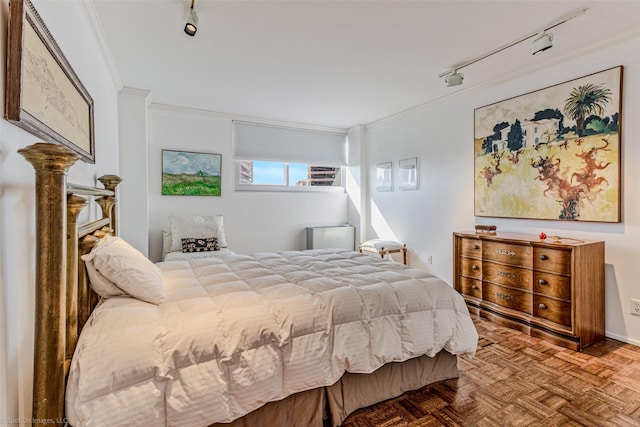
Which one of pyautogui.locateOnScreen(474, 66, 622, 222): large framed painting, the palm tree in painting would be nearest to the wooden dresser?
pyautogui.locateOnScreen(474, 66, 622, 222): large framed painting

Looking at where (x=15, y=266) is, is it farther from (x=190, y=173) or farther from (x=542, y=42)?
(x=190, y=173)

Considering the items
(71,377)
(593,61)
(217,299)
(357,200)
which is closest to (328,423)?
(217,299)

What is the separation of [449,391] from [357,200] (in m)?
3.91

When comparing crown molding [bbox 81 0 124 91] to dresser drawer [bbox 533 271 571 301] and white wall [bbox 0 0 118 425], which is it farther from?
dresser drawer [bbox 533 271 571 301]

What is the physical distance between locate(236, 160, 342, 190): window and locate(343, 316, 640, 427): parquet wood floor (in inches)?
149

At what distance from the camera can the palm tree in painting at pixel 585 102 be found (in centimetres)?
272

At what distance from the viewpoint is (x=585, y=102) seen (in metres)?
2.83

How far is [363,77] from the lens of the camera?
3410 mm

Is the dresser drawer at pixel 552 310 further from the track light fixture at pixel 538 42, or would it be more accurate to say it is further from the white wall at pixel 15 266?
the white wall at pixel 15 266

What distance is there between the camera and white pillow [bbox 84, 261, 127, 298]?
1.56 meters

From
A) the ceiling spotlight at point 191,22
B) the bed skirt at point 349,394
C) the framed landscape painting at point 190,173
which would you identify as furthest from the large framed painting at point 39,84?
the framed landscape painting at point 190,173

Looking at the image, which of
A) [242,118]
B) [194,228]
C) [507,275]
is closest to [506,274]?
[507,275]

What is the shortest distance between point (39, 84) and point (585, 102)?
3839mm

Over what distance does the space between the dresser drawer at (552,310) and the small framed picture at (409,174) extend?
220 centimetres
